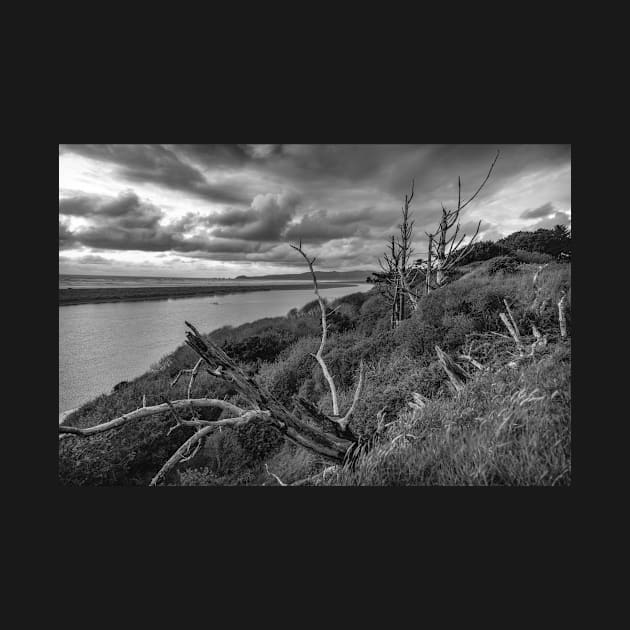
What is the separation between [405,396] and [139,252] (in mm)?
3753

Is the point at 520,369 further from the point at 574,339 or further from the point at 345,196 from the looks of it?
the point at 345,196

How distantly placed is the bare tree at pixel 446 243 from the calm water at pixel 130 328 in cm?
142

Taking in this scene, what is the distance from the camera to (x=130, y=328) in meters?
3.98

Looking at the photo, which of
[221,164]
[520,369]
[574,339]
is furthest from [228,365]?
[574,339]

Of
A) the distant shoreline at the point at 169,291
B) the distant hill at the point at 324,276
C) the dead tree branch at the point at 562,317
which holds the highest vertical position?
the distant hill at the point at 324,276

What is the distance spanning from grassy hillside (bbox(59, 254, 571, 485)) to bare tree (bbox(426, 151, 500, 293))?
0.49 m

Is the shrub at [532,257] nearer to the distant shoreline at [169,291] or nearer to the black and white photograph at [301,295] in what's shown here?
the black and white photograph at [301,295]

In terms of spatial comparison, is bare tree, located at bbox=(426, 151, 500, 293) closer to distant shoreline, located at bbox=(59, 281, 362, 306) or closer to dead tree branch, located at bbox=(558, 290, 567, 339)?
dead tree branch, located at bbox=(558, 290, 567, 339)

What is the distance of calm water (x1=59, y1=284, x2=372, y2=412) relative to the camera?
10.8 ft

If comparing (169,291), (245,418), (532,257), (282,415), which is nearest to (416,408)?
(282,415)

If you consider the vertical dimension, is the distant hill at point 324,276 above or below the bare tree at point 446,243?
below

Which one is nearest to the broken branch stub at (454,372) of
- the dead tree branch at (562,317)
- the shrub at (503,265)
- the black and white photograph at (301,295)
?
the black and white photograph at (301,295)

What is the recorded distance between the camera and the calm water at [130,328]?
130 inches

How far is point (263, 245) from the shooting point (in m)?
3.86
